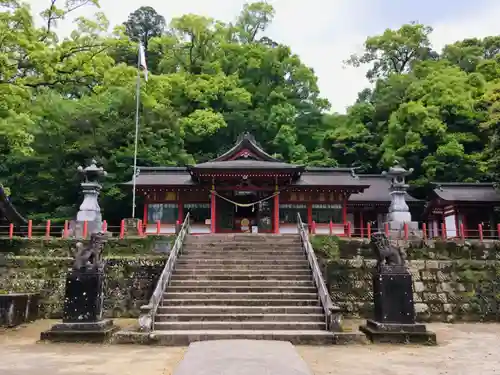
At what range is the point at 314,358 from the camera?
8352mm

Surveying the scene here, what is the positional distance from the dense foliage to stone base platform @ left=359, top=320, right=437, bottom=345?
45.5 ft

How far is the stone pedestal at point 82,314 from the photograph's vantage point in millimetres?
9906

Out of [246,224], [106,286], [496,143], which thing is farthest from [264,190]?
[496,143]

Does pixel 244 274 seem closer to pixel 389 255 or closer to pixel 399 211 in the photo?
pixel 389 255

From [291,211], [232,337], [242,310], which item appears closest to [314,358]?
[232,337]

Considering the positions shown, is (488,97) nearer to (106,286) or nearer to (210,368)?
(106,286)

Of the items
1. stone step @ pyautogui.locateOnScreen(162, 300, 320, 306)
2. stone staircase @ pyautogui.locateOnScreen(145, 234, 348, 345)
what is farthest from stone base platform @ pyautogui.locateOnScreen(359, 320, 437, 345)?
stone step @ pyautogui.locateOnScreen(162, 300, 320, 306)

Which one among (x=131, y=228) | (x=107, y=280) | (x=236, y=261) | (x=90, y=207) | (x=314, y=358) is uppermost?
(x=90, y=207)

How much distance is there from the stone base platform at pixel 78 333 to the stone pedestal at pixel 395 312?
678 cm

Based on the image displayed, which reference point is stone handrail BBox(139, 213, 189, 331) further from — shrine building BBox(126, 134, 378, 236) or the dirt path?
shrine building BBox(126, 134, 378, 236)

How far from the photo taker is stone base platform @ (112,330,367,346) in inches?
387

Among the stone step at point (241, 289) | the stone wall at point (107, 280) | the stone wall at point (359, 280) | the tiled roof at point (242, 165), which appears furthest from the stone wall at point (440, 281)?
the tiled roof at point (242, 165)

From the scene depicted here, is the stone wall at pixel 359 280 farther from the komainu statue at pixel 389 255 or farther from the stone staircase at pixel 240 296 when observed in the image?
the komainu statue at pixel 389 255

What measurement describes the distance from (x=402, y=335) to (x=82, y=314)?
8.11 meters
